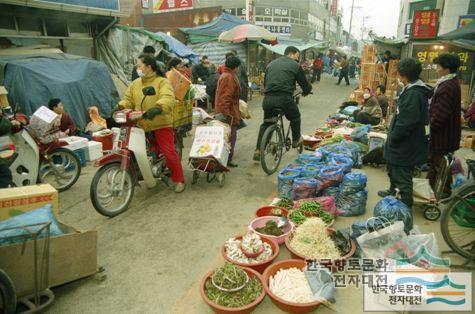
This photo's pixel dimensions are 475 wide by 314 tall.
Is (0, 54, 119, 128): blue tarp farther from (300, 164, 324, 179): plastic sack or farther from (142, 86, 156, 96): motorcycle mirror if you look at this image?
(300, 164, 324, 179): plastic sack

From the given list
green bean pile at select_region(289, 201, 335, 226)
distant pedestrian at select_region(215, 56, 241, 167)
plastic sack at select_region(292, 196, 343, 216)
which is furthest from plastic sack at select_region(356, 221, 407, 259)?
distant pedestrian at select_region(215, 56, 241, 167)

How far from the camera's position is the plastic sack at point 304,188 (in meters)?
4.85

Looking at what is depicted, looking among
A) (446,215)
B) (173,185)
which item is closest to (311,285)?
(446,215)

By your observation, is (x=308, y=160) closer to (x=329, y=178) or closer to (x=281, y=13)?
(x=329, y=178)

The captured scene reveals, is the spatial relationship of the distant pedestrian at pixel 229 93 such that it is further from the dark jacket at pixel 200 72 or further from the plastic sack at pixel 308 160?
the dark jacket at pixel 200 72

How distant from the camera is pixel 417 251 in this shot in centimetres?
319

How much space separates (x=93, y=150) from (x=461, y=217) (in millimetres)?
6590

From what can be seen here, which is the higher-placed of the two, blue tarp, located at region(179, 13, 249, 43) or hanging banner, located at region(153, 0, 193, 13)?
hanging banner, located at region(153, 0, 193, 13)

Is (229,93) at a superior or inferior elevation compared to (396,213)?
superior

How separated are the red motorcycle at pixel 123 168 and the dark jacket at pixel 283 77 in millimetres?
2438

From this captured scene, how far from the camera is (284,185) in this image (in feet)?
16.9

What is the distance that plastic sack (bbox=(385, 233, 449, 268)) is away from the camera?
3113 mm

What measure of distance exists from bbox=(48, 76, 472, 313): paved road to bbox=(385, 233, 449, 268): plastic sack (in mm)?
552

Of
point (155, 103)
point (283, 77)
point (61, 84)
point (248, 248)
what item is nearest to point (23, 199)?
point (155, 103)
